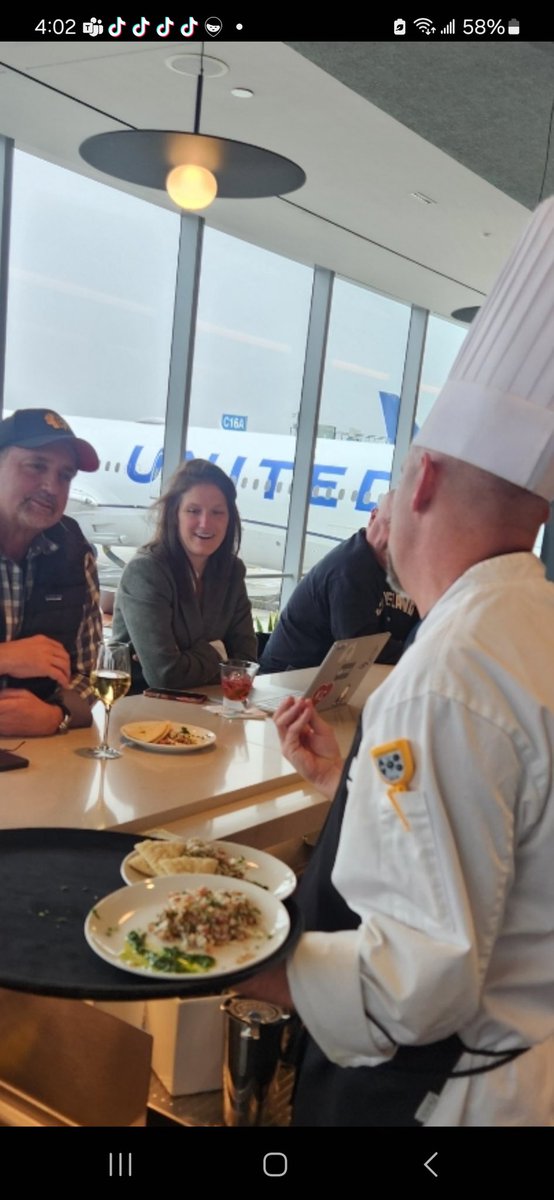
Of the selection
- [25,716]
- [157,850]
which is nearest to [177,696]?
[25,716]

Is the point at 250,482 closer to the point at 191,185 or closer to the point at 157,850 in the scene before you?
the point at 191,185

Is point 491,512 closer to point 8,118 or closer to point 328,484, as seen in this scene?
point 8,118

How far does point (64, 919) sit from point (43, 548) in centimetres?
157

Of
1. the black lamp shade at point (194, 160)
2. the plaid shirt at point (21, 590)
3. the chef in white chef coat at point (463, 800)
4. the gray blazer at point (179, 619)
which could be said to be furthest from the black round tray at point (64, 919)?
the black lamp shade at point (194, 160)

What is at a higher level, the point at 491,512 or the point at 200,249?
the point at 200,249

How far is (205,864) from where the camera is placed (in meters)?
1.24

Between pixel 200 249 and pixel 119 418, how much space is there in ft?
3.88

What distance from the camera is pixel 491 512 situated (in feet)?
3.42

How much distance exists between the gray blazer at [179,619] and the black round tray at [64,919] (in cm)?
166

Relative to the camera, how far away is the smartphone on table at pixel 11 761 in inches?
72.1

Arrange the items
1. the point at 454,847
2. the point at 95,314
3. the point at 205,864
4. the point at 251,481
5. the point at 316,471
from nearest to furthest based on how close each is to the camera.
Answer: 1. the point at 454,847
2. the point at 205,864
3. the point at 95,314
4. the point at 251,481
5. the point at 316,471
